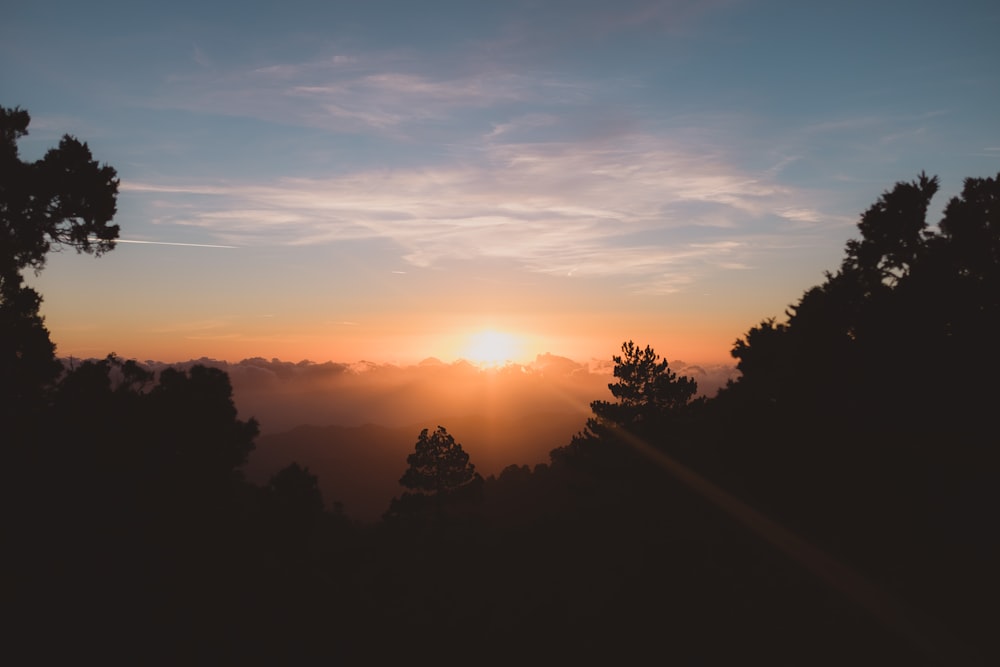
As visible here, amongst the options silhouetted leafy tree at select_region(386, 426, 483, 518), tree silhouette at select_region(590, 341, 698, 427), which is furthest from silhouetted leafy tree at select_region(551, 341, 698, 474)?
silhouetted leafy tree at select_region(386, 426, 483, 518)

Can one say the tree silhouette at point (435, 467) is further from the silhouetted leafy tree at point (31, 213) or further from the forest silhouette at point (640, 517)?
the silhouetted leafy tree at point (31, 213)

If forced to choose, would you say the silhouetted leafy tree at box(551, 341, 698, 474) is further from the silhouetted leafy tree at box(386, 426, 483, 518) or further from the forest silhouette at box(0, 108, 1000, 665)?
the silhouetted leafy tree at box(386, 426, 483, 518)

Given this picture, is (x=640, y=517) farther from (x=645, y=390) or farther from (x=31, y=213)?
(x=31, y=213)

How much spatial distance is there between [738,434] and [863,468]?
6932 mm

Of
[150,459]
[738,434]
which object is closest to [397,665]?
[150,459]

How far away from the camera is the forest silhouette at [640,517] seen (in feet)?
57.4

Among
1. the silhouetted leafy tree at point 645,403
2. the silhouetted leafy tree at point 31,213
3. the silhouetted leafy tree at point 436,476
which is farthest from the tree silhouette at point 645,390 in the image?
the silhouetted leafy tree at point 31,213

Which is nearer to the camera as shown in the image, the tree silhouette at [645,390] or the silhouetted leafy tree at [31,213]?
the silhouetted leafy tree at [31,213]

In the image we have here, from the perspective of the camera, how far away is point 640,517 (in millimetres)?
38281

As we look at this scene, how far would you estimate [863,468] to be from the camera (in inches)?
971

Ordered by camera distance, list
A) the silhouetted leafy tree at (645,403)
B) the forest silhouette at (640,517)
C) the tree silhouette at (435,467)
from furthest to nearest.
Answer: the tree silhouette at (435,467) → the silhouetted leafy tree at (645,403) → the forest silhouette at (640,517)

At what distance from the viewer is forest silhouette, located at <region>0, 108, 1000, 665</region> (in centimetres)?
1750

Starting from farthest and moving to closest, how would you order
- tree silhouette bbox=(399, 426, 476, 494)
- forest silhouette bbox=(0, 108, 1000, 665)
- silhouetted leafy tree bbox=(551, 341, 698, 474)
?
tree silhouette bbox=(399, 426, 476, 494), silhouetted leafy tree bbox=(551, 341, 698, 474), forest silhouette bbox=(0, 108, 1000, 665)

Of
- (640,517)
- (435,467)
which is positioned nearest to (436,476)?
(435,467)
